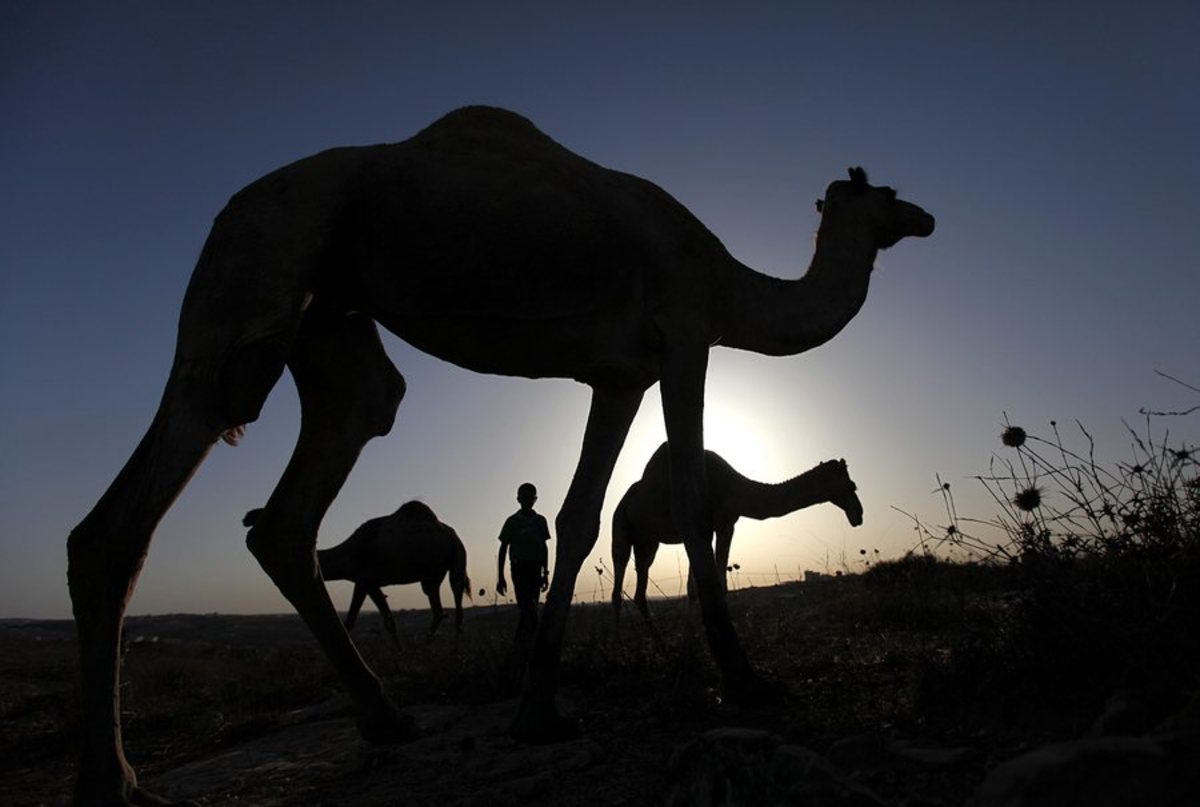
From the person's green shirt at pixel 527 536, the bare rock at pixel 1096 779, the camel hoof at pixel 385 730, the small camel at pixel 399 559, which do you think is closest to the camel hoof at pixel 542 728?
the camel hoof at pixel 385 730

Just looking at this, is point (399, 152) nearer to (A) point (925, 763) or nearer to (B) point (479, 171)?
(B) point (479, 171)

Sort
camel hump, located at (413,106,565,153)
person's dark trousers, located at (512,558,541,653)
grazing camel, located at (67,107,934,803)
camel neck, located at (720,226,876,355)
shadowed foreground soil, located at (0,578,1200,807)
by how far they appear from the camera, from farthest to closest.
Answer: person's dark trousers, located at (512,558,541,653) → camel neck, located at (720,226,876,355) → camel hump, located at (413,106,565,153) → grazing camel, located at (67,107,934,803) → shadowed foreground soil, located at (0,578,1200,807)

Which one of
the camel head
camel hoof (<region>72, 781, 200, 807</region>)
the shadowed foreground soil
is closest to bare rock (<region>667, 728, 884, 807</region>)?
the shadowed foreground soil

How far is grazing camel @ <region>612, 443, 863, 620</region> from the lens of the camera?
A: 40.9 ft

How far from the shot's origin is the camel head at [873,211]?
21.2 ft

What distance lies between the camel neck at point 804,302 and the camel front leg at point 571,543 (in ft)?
2.85

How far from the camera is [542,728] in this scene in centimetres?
431

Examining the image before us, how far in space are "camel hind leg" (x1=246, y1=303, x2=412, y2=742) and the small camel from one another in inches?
512

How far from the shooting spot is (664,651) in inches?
257

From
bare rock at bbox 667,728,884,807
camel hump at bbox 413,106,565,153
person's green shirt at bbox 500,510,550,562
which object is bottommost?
bare rock at bbox 667,728,884,807

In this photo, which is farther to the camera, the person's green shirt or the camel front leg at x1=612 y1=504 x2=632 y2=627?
the camel front leg at x1=612 y1=504 x2=632 y2=627

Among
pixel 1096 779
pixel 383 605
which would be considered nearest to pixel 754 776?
pixel 1096 779

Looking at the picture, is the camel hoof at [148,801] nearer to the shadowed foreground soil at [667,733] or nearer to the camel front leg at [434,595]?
the shadowed foreground soil at [667,733]

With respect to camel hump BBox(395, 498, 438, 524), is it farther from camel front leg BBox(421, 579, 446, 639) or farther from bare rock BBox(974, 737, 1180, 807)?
bare rock BBox(974, 737, 1180, 807)
